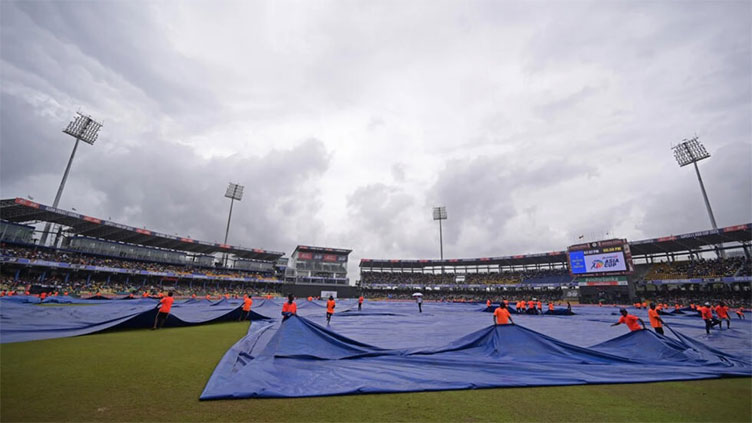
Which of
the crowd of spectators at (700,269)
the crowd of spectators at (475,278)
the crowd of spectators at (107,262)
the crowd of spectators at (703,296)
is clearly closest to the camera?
the crowd of spectators at (703,296)

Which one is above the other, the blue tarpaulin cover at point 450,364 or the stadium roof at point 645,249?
the stadium roof at point 645,249

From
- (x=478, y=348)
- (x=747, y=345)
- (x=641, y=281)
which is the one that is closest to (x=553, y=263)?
(x=641, y=281)

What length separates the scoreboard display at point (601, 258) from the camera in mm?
35625

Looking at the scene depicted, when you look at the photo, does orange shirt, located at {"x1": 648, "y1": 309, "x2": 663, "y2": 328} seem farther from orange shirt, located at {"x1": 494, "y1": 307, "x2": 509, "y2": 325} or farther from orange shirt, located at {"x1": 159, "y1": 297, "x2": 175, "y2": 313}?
orange shirt, located at {"x1": 159, "y1": 297, "x2": 175, "y2": 313}

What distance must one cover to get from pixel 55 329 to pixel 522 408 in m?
11.4

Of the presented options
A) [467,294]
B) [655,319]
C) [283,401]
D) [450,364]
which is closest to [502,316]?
[450,364]

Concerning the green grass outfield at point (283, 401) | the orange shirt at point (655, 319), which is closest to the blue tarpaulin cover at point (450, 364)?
the green grass outfield at point (283, 401)

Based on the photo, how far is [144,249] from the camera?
4834 centimetres

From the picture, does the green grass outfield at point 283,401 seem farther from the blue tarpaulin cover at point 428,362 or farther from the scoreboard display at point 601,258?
the scoreboard display at point 601,258

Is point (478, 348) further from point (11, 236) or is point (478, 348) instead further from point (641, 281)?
point (11, 236)

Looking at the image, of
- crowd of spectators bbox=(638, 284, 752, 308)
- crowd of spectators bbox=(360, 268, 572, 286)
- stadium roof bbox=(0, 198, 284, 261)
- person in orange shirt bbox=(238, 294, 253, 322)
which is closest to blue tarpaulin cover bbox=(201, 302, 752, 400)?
person in orange shirt bbox=(238, 294, 253, 322)

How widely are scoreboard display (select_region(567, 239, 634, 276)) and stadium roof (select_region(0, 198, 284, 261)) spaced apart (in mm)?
51464

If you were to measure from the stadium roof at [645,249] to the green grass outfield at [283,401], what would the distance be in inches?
1742

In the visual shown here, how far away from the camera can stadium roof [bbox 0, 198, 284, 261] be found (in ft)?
111
